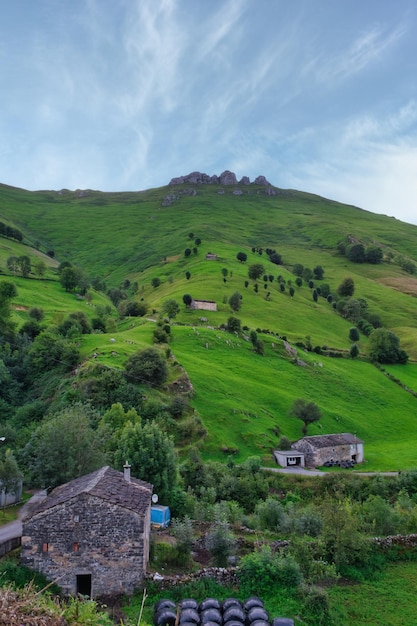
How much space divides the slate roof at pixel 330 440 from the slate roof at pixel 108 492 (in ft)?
124

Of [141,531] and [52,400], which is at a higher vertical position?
[141,531]

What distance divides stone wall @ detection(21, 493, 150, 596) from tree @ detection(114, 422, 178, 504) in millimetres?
10714

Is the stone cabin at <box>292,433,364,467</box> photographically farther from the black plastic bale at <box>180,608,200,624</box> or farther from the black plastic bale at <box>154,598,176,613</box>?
the black plastic bale at <box>180,608,200,624</box>

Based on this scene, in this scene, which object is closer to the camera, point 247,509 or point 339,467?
point 247,509

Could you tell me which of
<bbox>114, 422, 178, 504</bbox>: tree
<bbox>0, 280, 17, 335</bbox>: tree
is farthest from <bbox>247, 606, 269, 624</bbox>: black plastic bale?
<bbox>0, 280, 17, 335</bbox>: tree

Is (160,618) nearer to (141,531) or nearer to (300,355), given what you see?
(141,531)

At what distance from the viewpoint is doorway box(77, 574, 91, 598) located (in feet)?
66.1

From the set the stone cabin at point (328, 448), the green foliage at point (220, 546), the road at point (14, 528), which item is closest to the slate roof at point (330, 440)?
the stone cabin at point (328, 448)

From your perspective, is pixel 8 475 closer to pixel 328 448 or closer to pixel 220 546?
pixel 220 546

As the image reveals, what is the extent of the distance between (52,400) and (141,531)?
39.5 meters

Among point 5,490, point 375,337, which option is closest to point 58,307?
point 375,337

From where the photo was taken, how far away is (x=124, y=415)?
4444 cm

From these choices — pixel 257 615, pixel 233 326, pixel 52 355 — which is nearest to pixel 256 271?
pixel 233 326

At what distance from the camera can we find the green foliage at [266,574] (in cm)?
2036
